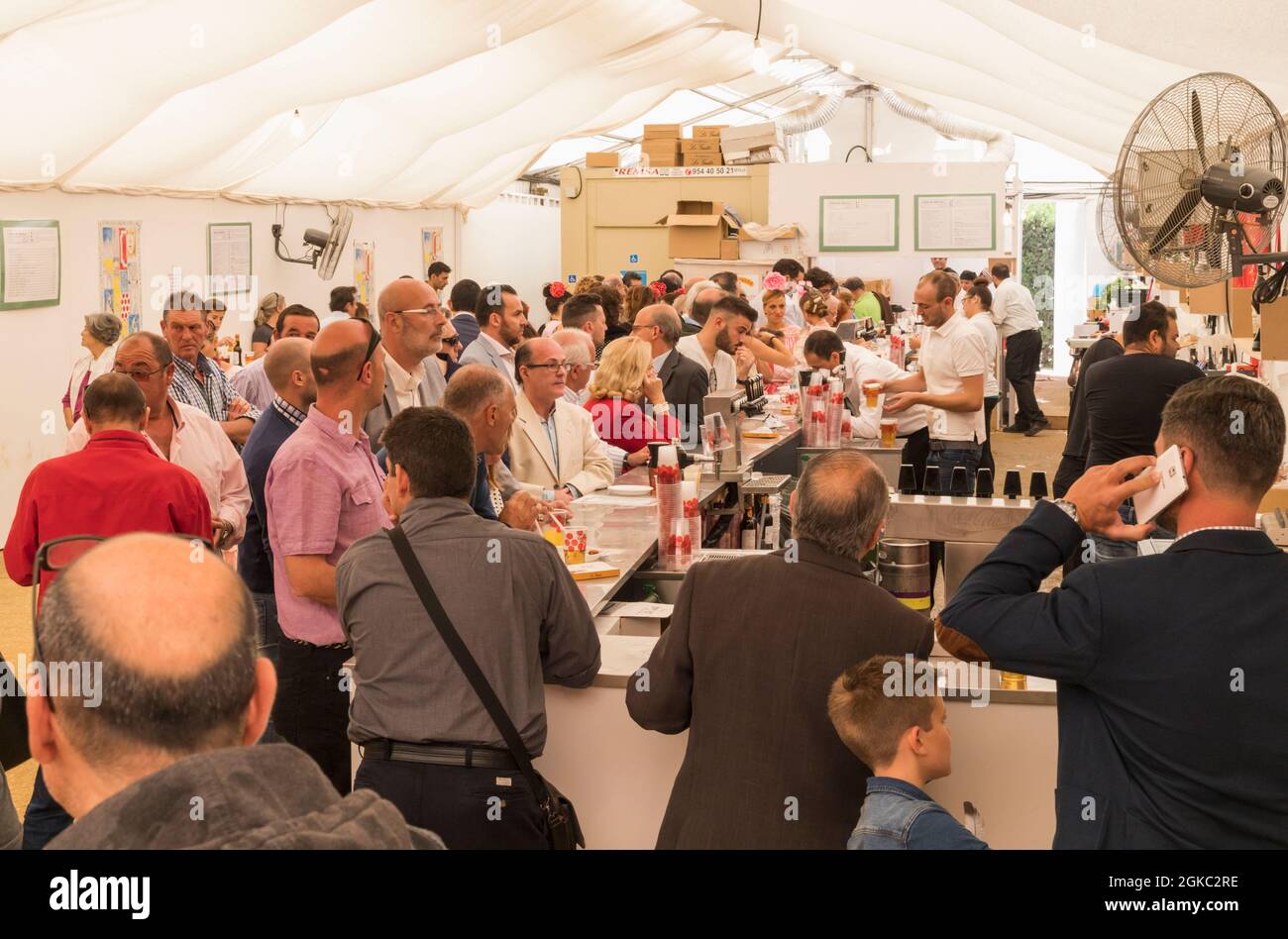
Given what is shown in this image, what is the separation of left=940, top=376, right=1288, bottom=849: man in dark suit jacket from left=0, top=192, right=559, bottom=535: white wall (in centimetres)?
739

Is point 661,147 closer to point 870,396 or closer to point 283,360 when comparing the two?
point 870,396

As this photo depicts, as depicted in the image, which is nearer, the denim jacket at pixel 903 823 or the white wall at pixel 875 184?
the denim jacket at pixel 903 823

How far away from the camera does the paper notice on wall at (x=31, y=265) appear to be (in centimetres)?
819

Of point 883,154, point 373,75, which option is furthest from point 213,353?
point 883,154

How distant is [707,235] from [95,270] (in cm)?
702

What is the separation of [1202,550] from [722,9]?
8.68 meters

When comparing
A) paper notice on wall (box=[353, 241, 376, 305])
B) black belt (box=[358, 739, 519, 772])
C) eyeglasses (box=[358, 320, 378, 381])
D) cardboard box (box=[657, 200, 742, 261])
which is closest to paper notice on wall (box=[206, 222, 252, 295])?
paper notice on wall (box=[353, 241, 376, 305])

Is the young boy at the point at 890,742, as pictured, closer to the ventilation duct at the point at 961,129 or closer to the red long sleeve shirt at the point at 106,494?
the red long sleeve shirt at the point at 106,494

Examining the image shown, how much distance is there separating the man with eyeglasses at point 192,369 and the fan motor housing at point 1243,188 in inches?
160

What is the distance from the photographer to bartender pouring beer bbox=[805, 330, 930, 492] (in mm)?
7316

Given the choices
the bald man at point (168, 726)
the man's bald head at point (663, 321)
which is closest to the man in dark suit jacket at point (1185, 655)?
the bald man at point (168, 726)

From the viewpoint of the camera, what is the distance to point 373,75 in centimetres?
902

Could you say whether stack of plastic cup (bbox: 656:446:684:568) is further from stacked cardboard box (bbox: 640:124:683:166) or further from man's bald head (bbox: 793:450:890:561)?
stacked cardboard box (bbox: 640:124:683:166)

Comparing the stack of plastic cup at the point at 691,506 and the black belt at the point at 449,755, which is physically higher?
the stack of plastic cup at the point at 691,506
